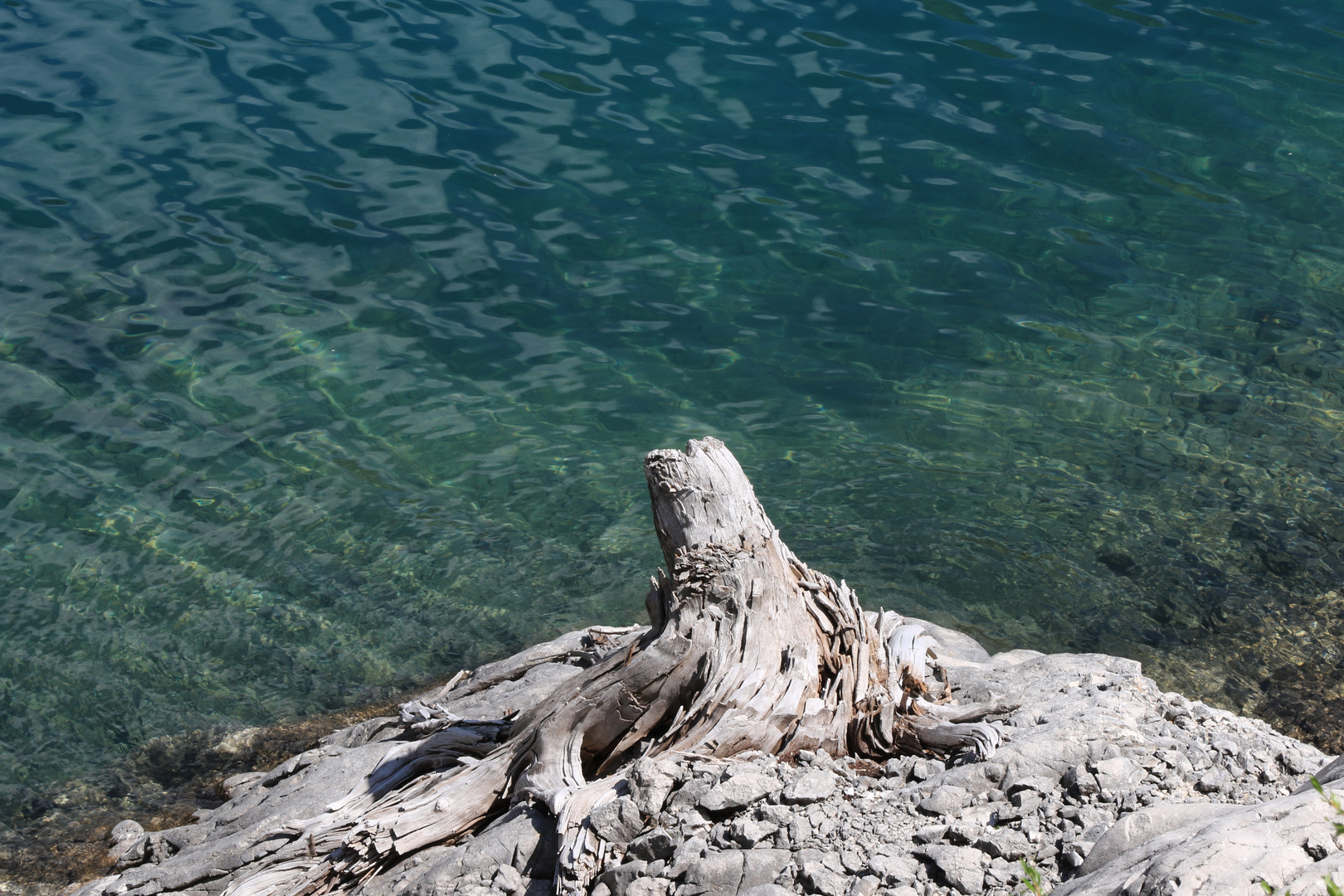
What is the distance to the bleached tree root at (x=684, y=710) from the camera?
12.5 feet

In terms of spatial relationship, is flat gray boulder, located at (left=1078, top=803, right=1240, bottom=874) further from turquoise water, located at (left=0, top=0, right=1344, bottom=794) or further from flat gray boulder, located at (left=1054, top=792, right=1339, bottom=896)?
turquoise water, located at (left=0, top=0, right=1344, bottom=794)

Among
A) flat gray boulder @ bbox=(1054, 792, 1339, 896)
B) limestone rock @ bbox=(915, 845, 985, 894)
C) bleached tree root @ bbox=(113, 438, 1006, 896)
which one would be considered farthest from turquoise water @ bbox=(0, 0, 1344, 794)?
flat gray boulder @ bbox=(1054, 792, 1339, 896)

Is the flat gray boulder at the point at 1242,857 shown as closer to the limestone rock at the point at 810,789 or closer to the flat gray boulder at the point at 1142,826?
the flat gray boulder at the point at 1142,826

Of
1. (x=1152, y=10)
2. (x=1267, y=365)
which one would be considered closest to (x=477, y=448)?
(x=1267, y=365)

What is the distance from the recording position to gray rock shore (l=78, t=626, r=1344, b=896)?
2264mm

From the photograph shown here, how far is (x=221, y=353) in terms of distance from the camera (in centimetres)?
834

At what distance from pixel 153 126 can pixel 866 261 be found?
7821 millimetres

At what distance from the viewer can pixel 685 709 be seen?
3.95m

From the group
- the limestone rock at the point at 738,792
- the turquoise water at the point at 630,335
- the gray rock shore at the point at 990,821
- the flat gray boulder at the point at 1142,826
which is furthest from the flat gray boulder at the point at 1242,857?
the turquoise water at the point at 630,335

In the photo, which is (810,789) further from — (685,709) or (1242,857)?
(1242,857)

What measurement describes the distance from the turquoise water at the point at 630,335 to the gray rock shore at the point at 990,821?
2730mm

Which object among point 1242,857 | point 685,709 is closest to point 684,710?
point 685,709

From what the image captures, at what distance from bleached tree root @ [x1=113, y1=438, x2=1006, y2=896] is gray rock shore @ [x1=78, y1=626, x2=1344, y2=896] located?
134 millimetres

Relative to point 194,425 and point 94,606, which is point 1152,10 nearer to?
point 194,425
